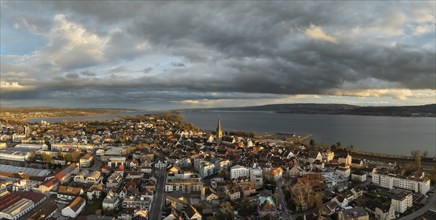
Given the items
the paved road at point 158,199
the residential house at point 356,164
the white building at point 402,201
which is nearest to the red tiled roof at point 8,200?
the paved road at point 158,199

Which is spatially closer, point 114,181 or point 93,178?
point 114,181

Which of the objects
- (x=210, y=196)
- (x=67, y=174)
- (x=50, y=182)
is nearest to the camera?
(x=210, y=196)

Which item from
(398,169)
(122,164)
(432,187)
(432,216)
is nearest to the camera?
(432,216)

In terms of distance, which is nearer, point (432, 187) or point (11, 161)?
point (432, 187)

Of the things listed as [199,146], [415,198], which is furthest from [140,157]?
[415,198]

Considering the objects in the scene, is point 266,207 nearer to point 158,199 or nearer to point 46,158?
point 158,199

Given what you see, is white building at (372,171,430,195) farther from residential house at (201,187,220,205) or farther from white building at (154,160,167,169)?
white building at (154,160,167,169)

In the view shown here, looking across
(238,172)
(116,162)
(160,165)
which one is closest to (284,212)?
(238,172)

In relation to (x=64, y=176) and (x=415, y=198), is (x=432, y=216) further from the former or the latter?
(x=64, y=176)

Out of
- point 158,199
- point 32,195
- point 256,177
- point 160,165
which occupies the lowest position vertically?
point 158,199
